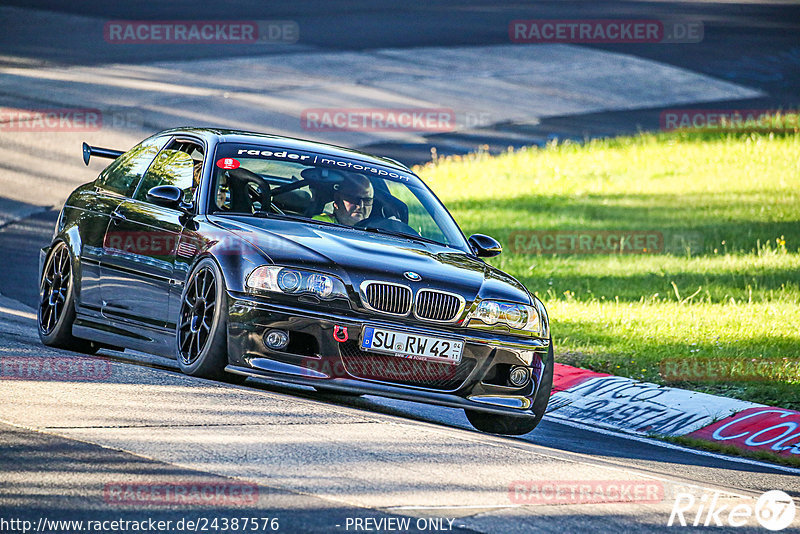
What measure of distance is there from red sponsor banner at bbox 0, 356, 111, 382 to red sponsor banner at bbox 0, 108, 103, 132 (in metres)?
12.6

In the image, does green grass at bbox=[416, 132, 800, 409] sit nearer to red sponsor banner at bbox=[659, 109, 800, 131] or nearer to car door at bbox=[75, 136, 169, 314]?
red sponsor banner at bbox=[659, 109, 800, 131]

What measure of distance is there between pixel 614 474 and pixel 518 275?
8191 millimetres

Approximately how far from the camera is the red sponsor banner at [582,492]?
5.86 m

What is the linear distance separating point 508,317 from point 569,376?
2763 millimetres

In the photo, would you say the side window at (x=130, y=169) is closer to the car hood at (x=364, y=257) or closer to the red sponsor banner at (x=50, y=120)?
the car hood at (x=364, y=257)

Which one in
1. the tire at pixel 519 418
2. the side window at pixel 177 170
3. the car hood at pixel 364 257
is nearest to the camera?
the car hood at pixel 364 257

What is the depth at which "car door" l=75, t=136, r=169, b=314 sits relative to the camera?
29.1 ft
